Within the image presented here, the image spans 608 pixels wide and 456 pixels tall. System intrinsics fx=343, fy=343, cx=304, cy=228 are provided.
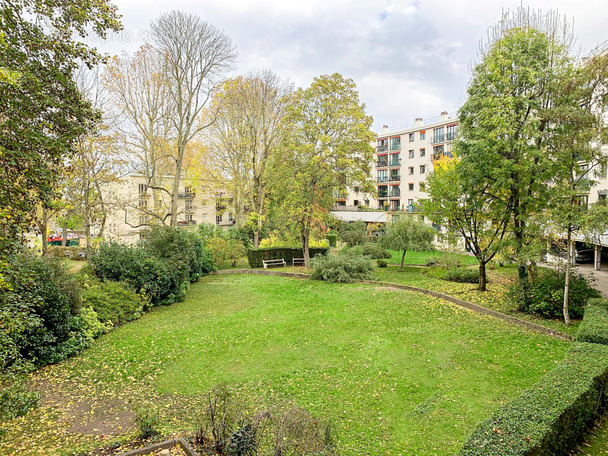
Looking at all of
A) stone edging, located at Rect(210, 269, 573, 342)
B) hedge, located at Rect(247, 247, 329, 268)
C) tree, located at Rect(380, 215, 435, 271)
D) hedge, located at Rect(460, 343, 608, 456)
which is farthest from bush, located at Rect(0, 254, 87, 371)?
tree, located at Rect(380, 215, 435, 271)

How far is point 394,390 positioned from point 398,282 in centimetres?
1286

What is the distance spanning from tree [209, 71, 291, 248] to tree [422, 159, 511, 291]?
41.1 feet

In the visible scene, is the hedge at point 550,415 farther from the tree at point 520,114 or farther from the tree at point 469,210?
the tree at point 469,210

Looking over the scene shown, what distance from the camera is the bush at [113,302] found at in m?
12.2

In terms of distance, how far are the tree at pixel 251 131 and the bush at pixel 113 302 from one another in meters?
13.8

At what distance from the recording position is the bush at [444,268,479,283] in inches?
750

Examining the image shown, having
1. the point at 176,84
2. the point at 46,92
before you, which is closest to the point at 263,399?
the point at 46,92

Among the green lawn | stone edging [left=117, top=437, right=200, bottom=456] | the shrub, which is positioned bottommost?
the green lawn

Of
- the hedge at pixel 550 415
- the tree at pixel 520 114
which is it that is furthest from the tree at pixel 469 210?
the hedge at pixel 550 415

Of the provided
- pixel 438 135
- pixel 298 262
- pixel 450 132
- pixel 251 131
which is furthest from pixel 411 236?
pixel 438 135

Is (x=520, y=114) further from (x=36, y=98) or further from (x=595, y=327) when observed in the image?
(x=36, y=98)

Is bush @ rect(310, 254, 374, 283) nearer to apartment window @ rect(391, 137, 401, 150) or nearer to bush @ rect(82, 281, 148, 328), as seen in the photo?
bush @ rect(82, 281, 148, 328)

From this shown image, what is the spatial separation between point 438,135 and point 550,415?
4067cm

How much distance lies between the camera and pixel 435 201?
1755cm
